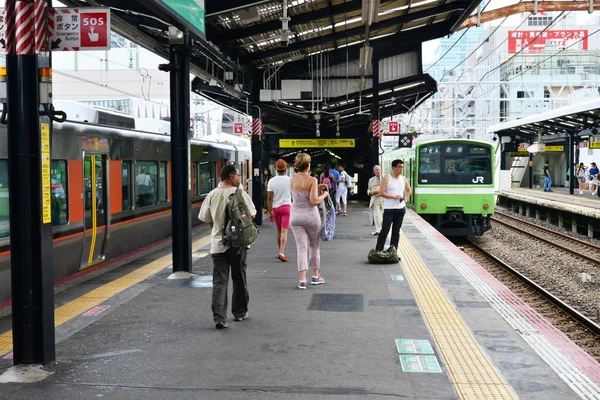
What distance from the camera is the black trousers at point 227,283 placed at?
6672mm

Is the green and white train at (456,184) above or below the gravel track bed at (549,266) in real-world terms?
above

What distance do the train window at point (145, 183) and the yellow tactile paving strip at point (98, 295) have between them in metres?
1.76

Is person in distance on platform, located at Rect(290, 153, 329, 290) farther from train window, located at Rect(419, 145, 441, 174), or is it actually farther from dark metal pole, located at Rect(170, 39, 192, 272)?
train window, located at Rect(419, 145, 441, 174)

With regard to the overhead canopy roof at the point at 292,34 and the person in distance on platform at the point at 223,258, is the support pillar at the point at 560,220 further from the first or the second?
the person in distance on platform at the point at 223,258

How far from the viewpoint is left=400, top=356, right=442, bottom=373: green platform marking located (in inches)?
212

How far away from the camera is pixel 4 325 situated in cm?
715

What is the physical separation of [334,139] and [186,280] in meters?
17.3

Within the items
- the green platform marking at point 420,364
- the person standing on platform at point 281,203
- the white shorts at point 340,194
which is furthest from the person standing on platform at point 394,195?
the white shorts at point 340,194

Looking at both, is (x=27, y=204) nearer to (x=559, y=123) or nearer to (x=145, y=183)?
(x=145, y=183)

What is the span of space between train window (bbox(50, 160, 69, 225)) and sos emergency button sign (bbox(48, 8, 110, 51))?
3.86 metres

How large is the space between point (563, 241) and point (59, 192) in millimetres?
14567

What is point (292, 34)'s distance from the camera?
599 inches

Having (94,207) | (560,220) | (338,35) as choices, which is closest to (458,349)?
(94,207)

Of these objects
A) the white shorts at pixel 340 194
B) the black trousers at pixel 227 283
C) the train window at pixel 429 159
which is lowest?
the black trousers at pixel 227 283
